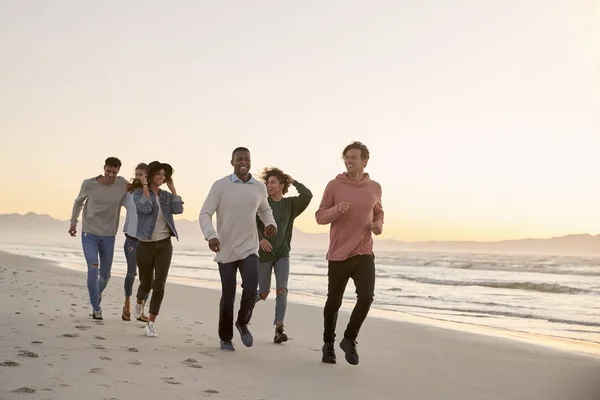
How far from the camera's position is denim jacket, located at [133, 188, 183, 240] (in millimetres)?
6771

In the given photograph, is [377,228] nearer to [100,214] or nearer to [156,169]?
[156,169]

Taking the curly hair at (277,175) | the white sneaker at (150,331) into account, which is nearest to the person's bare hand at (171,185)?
the curly hair at (277,175)

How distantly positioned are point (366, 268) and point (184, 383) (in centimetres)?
215

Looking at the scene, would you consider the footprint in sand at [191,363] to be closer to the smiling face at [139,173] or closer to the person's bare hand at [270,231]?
the person's bare hand at [270,231]

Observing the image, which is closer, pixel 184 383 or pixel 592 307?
pixel 184 383

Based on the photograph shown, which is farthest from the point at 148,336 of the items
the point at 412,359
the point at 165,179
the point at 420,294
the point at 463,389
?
the point at 420,294

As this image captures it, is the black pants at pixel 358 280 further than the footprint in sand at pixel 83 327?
No

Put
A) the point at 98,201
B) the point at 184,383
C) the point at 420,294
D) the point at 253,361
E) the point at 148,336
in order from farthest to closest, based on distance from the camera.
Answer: the point at 420,294 < the point at 98,201 < the point at 148,336 < the point at 253,361 < the point at 184,383

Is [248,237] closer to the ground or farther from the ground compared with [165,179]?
closer to the ground

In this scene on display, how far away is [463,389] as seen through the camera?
4914 mm

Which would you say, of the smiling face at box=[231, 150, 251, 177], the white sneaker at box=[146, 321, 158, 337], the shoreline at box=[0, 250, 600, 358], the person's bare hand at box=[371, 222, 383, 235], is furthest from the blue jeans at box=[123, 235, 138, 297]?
the shoreline at box=[0, 250, 600, 358]

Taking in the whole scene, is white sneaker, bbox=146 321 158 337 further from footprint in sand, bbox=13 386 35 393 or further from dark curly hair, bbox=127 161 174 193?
footprint in sand, bbox=13 386 35 393

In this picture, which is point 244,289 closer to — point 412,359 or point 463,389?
point 412,359

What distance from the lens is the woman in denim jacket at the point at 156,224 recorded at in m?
6.79
